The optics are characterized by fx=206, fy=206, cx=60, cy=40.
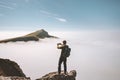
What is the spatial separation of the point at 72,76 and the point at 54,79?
2.52 meters

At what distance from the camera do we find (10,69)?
36.1 m

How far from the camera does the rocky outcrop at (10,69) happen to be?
3486cm

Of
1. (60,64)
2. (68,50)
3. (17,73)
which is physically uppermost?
(68,50)

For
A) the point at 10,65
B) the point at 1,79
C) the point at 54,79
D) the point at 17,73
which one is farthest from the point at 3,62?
the point at 54,79

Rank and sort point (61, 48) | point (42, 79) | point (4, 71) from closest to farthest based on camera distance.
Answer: point (61, 48) → point (42, 79) → point (4, 71)

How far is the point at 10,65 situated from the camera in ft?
122

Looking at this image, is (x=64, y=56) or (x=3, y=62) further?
(x=3, y=62)

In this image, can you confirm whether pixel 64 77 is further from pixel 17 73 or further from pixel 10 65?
pixel 10 65

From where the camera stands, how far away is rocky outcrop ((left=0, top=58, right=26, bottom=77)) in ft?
114

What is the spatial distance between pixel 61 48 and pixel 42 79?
4.50 m

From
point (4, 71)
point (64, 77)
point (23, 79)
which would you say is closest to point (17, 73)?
point (4, 71)

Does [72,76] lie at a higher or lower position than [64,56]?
lower

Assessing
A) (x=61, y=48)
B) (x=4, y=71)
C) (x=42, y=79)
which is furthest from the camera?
(x=4, y=71)

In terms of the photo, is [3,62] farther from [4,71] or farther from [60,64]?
[60,64]
